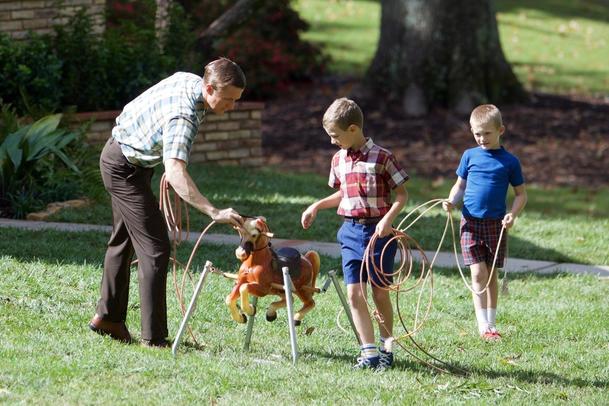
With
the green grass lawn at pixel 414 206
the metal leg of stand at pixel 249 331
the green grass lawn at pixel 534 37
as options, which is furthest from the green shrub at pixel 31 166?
the green grass lawn at pixel 534 37

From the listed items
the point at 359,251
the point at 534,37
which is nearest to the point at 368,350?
the point at 359,251

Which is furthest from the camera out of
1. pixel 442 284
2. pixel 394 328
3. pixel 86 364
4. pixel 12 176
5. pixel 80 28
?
pixel 80 28

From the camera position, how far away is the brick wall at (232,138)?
12805 millimetres

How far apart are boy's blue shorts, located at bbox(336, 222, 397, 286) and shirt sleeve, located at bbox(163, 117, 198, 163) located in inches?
37.3

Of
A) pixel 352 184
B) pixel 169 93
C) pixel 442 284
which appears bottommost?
pixel 442 284

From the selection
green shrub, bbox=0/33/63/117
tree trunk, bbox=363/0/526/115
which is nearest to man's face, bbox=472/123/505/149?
green shrub, bbox=0/33/63/117

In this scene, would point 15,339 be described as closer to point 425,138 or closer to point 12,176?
point 12,176

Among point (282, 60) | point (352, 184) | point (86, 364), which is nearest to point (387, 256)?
point (352, 184)

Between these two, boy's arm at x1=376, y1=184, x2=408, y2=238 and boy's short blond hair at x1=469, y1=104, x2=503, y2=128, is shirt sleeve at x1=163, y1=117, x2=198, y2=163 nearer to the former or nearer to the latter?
boy's arm at x1=376, y1=184, x2=408, y2=238

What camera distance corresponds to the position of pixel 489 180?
6.41m

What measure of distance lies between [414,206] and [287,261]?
568cm

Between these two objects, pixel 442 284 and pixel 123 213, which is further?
pixel 442 284

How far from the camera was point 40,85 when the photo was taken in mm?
11188

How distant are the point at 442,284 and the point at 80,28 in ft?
19.2
